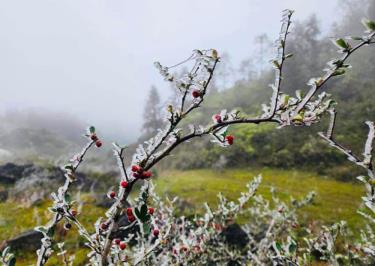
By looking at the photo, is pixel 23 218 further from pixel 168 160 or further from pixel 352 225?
pixel 168 160

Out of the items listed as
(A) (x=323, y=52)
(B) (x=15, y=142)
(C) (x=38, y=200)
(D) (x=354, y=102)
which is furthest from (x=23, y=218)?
(B) (x=15, y=142)

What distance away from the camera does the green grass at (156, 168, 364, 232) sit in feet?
63.0

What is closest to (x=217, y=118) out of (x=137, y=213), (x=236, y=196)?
(x=137, y=213)

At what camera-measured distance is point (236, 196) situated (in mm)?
22281

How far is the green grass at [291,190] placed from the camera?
19208mm

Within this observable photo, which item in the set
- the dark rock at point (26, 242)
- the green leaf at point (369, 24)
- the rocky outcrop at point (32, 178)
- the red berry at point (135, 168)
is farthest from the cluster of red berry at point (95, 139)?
the rocky outcrop at point (32, 178)

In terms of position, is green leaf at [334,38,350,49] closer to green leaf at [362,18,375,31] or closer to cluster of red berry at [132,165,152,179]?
green leaf at [362,18,375,31]

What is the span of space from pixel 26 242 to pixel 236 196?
1443 cm

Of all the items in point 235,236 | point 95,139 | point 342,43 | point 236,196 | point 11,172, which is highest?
point 11,172

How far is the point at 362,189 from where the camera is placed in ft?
86.4

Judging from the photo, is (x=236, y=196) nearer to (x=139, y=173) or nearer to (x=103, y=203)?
(x=103, y=203)

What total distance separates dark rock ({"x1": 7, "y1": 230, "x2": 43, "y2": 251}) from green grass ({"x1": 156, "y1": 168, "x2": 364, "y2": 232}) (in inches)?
345

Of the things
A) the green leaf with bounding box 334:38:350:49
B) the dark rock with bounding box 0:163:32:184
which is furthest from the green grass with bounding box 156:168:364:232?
the green leaf with bounding box 334:38:350:49

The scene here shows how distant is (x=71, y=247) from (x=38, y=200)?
6063 mm
